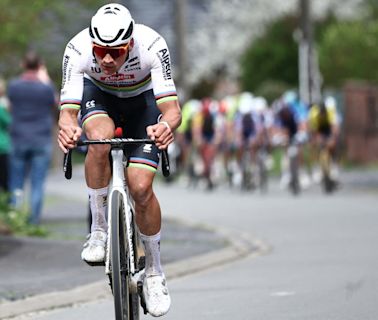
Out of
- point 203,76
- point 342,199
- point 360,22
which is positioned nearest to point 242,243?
point 342,199

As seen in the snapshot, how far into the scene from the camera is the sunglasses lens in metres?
7.96

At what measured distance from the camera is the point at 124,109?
8.59 meters

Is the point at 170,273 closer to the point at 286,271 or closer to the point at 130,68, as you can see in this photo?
the point at 286,271

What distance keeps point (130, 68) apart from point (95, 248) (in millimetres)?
985

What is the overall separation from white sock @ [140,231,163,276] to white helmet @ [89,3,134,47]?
1197 millimetres

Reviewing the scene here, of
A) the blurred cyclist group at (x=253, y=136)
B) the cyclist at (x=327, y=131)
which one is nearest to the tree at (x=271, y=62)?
the blurred cyclist group at (x=253, y=136)

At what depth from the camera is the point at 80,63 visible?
8289 mm

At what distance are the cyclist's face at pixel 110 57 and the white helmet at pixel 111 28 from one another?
0.28ft

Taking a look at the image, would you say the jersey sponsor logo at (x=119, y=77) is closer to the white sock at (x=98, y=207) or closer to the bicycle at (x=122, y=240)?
the bicycle at (x=122, y=240)

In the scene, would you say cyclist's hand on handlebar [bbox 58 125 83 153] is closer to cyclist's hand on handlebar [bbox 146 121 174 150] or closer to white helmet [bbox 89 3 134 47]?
cyclist's hand on handlebar [bbox 146 121 174 150]

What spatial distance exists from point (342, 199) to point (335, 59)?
22270 mm

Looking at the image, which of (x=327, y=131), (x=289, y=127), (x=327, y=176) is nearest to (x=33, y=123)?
(x=327, y=176)

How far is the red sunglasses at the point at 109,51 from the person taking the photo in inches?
313

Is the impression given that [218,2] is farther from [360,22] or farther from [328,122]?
[328,122]
